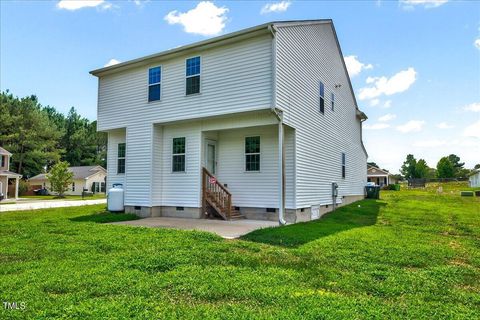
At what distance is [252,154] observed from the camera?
12.2 metres

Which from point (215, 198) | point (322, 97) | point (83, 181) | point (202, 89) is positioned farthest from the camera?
point (83, 181)

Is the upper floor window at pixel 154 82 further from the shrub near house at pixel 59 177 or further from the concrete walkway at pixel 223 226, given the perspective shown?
the shrub near house at pixel 59 177

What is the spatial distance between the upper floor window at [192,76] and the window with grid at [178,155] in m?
1.94

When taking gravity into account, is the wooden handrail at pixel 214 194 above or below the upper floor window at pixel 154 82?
below

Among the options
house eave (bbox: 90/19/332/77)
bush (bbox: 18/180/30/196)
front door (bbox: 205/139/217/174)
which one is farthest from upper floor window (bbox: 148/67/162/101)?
bush (bbox: 18/180/30/196)

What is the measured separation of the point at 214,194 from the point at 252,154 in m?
2.06

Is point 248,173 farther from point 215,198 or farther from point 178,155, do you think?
point 178,155

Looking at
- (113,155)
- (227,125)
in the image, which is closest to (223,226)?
(227,125)

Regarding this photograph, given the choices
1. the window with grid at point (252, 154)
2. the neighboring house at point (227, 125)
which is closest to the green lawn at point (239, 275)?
the neighboring house at point (227, 125)

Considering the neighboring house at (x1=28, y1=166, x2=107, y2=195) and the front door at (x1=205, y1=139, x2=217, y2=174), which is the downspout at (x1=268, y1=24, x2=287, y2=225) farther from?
the neighboring house at (x1=28, y1=166, x2=107, y2=195)

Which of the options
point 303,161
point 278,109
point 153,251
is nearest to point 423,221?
point 303,161

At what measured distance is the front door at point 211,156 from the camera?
12.7 metres

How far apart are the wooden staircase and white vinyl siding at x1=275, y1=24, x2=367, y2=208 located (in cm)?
250

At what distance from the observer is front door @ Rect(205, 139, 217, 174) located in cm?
1269
